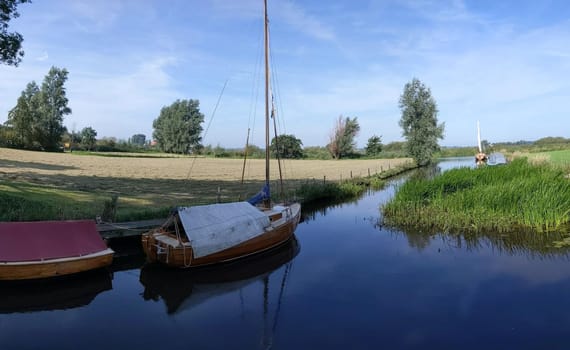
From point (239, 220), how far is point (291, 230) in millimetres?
3209

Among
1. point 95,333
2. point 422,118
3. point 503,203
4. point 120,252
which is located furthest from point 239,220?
point 422,118

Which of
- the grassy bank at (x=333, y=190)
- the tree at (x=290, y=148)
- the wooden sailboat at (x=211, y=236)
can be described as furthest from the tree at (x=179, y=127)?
the wooden sailboat at (x=211, y=236)

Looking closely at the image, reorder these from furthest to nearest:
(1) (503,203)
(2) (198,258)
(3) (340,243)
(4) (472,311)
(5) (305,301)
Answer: (1) (503,203) → (3) (340,243) → (2) (198,258) → (5) (305,301) → (4) (472,311)

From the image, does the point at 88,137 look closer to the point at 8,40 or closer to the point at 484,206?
the point at 8,40

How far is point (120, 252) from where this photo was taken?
1298 centimetres

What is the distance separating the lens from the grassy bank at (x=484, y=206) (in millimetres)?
15258

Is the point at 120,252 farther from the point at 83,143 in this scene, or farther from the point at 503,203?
the point at 83,143

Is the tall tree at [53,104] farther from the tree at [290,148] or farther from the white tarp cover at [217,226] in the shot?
the white tarp cover at [217,226]

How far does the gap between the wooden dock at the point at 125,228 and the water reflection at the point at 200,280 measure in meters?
1.80

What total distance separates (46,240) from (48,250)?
31cm

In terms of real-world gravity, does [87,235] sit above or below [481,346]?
above

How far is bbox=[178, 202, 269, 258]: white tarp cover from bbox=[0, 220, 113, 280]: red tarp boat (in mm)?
2403

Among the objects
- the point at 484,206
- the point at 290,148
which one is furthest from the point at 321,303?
the point at 290,148

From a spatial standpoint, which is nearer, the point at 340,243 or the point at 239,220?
the point at 239,220
